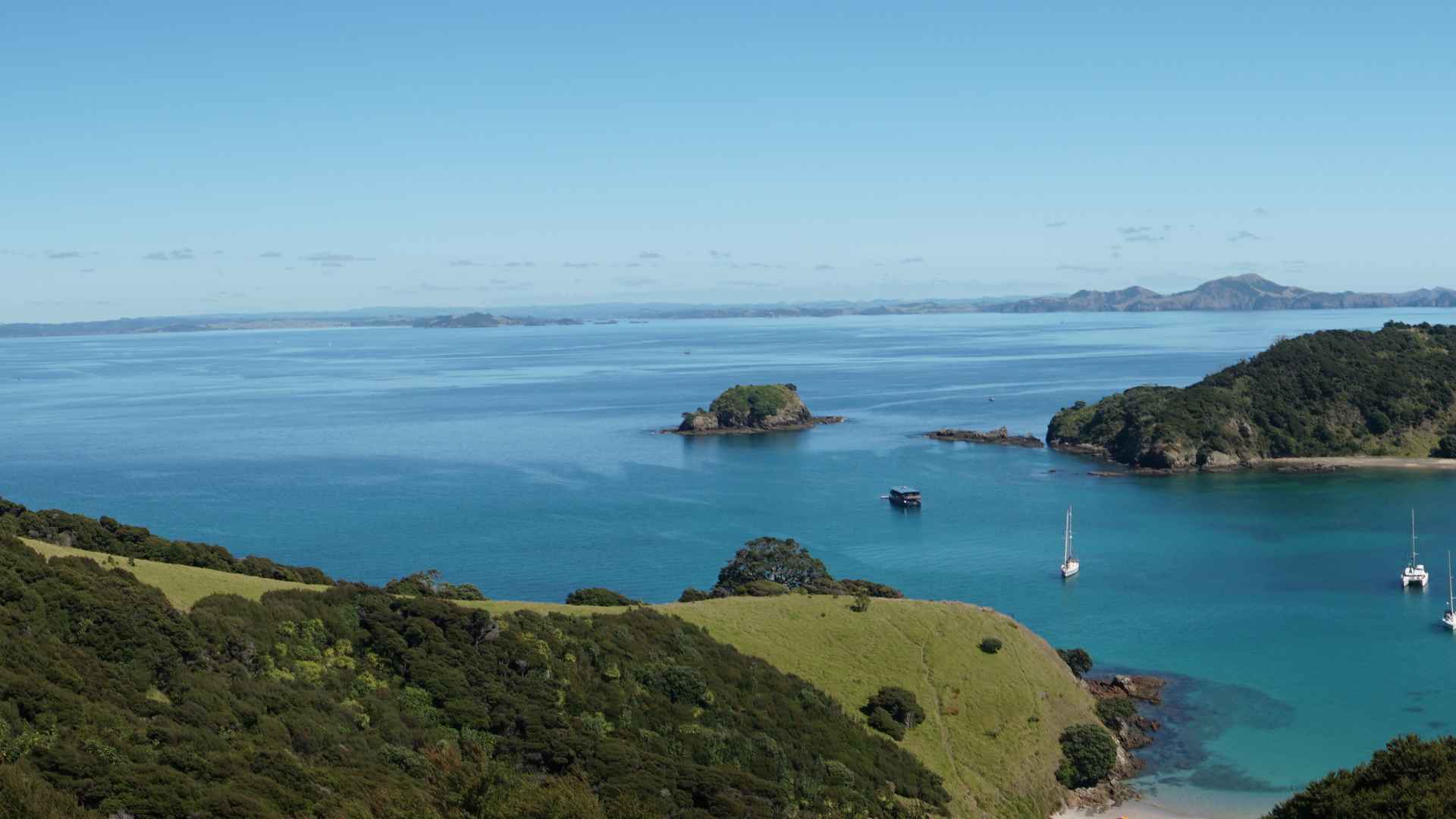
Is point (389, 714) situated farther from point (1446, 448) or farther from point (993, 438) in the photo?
point (1446, 448)

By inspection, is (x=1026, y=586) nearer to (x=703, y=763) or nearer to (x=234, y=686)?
(x=703, y=763)

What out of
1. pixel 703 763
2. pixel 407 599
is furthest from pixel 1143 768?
pixel 407 599

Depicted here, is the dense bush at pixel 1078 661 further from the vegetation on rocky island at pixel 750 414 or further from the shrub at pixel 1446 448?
the vegetation on rocky island at pixel 750 414

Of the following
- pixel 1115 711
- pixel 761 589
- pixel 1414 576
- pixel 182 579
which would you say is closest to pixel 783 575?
pixel 761 589

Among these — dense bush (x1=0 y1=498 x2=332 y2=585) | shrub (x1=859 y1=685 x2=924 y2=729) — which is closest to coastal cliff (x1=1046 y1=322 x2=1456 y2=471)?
shrub (x1=859 y1=685 x2=924 y2=729)

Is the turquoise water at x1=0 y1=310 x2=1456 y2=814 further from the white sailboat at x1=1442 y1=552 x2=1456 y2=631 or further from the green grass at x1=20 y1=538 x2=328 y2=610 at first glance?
the green grass at x1=20 y1=538 x2=328 y2=610

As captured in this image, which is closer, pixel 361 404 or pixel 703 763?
pixel 703 763
